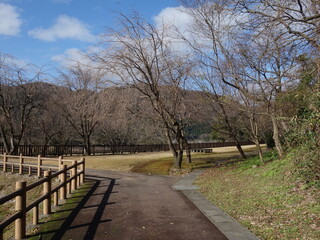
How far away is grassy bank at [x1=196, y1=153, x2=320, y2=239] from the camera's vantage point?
6.21m

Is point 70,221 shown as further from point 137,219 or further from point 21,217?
point 137,219

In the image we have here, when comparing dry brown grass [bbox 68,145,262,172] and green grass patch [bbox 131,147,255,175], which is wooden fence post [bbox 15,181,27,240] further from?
dry brown grass [bbox 68,145,262,172]

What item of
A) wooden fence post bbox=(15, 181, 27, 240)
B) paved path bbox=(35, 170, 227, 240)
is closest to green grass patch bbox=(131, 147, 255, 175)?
paved path bbox=(35, 170, 227, 240)

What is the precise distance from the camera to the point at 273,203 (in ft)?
27.0

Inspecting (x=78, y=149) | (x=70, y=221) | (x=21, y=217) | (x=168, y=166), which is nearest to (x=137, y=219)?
(x=70, y=221)

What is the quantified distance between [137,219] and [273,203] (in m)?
3.70

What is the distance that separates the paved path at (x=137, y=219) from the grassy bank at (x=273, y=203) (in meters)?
1.04

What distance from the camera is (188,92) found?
68.1 feet

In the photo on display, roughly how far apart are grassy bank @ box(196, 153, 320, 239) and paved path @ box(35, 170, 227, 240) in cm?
104

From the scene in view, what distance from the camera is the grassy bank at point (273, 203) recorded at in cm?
621

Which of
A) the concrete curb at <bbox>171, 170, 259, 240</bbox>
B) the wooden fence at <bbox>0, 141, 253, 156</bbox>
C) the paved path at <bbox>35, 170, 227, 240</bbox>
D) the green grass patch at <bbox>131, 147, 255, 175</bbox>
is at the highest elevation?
the wooden fence at <bbox>0, 141, 253, 156</bbox>

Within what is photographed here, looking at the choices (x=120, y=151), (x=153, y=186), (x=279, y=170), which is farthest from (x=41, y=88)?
(x=279, y=170)

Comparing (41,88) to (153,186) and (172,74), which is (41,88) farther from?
(153,186)

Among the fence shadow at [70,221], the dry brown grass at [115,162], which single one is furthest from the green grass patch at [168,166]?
the fence shadow at [70,221]
